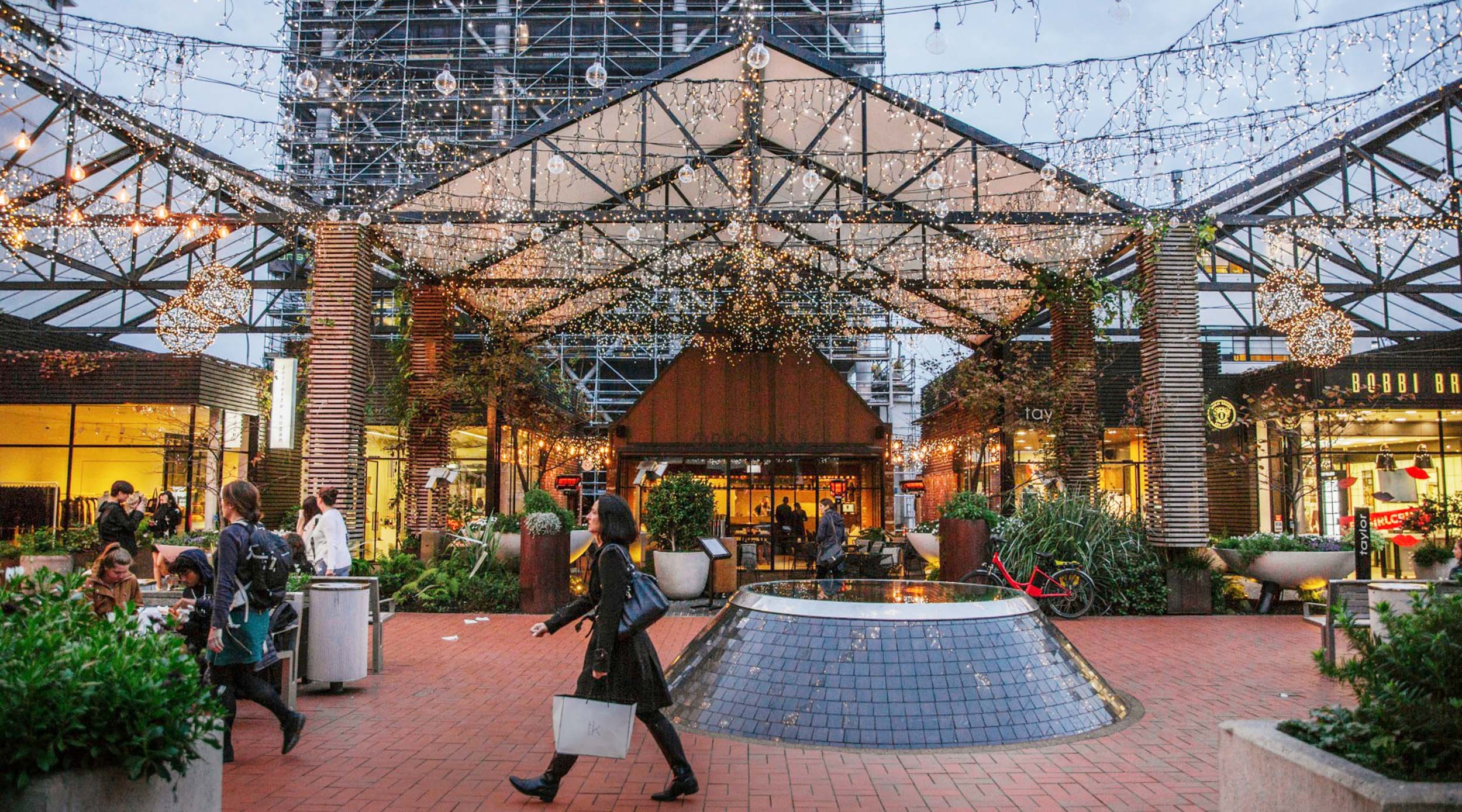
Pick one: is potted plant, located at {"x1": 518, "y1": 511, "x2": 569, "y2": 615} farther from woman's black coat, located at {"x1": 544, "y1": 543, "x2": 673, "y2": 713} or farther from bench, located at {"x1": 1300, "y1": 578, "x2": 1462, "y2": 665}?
bench, located at {"x1": 1300, "y1": 578, "x2": 1462, "y2": 665}

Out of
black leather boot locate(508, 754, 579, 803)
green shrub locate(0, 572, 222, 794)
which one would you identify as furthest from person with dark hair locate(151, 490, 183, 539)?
green shrub locate(0, 572, 222, 794)

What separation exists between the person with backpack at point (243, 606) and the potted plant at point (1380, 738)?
4641 millimetres

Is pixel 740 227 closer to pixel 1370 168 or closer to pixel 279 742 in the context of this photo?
pixel 1370 168

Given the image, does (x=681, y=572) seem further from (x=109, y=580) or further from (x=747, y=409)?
(x=109, y=580)

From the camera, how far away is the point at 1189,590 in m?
12.2

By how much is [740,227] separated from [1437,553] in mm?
10907

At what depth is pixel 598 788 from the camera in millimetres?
4875

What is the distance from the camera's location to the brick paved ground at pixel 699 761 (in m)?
4.67

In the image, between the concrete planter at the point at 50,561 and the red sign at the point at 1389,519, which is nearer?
the concrete planter at the point at 50,561

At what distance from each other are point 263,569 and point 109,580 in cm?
135

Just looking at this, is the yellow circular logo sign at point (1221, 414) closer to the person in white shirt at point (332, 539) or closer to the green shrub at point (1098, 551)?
Result: the green shrub at point (1098, 551)

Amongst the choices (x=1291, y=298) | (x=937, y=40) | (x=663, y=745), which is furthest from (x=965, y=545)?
(x=663, y=745)

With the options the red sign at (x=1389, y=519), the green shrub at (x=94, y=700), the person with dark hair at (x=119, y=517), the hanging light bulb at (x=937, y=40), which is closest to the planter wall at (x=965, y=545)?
the hanging light bulb at (x=937, y=40)

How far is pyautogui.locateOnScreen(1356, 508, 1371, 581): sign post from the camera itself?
11.2 m
